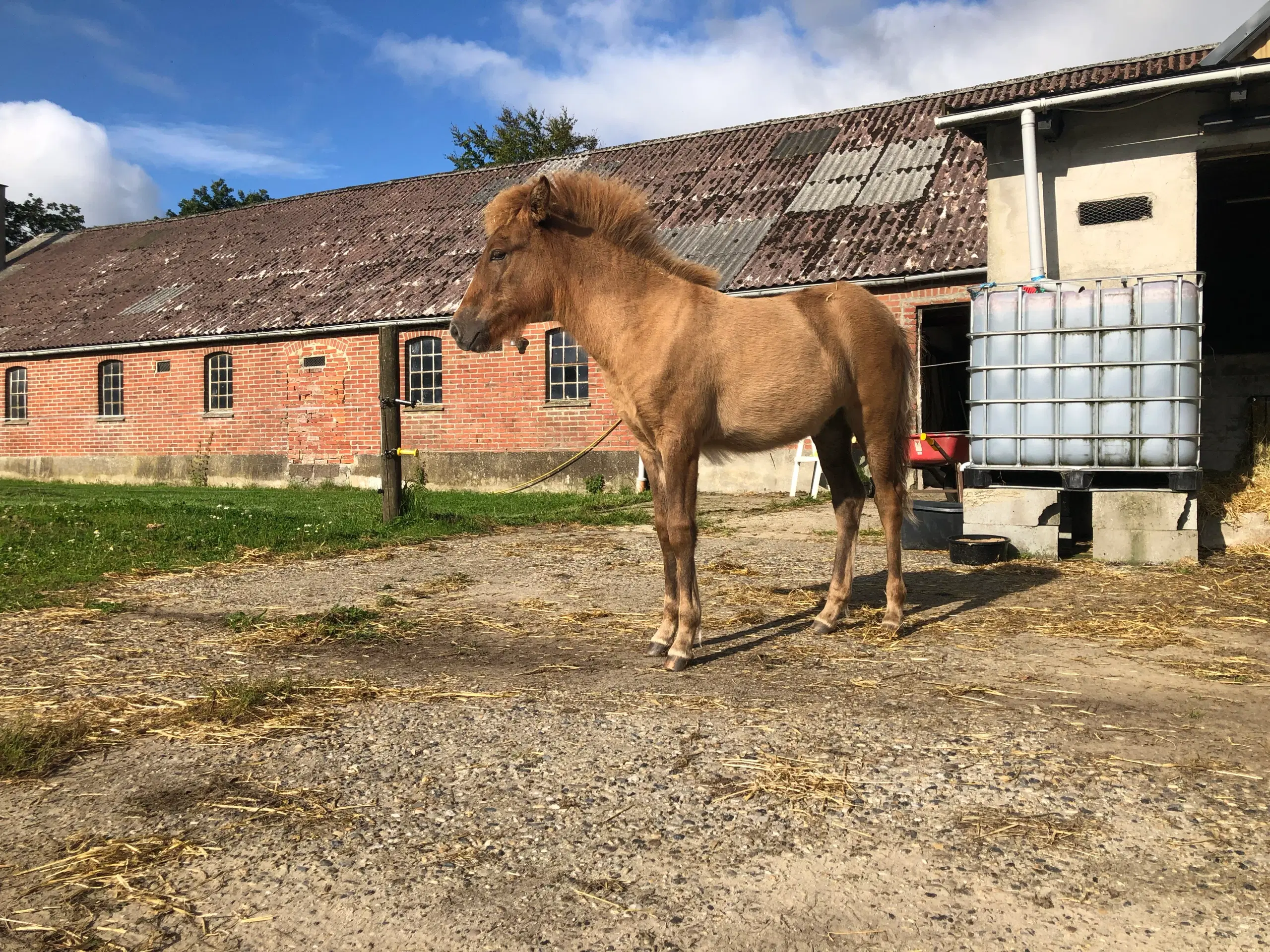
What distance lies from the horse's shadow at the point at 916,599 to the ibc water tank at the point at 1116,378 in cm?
113

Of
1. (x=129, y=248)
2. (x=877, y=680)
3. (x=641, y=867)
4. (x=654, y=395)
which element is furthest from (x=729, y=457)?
(x=129, y=248)

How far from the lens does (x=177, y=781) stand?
295 cm

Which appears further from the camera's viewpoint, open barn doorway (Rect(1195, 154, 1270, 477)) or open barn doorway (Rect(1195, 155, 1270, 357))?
open barn doorway (Rect(1195, 155, 1270, 357))

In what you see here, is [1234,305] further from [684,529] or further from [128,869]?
[128,869]

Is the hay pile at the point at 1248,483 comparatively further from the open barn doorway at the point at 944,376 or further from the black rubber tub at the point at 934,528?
the open barn doorway at the point at 944,376

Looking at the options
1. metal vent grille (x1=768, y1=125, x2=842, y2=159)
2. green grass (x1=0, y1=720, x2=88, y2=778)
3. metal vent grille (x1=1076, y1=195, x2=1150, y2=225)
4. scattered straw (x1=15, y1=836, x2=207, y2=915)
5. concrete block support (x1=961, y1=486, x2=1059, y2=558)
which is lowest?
scattered straw (x1=15, y1=836, x2=207, y2=915)

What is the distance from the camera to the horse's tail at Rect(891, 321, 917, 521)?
18.4ft

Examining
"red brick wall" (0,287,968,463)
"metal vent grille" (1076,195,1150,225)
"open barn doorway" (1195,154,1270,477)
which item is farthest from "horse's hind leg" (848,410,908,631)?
"red brick wall" (0,287,968,463)

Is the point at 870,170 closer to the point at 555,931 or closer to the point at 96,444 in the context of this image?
the point at 555,931

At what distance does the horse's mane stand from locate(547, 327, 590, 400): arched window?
11380 mm

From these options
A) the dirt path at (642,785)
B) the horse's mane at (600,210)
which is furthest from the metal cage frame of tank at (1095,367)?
the horse's mane at (600,210)

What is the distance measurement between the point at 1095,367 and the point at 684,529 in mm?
4708

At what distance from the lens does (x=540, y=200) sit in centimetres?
491

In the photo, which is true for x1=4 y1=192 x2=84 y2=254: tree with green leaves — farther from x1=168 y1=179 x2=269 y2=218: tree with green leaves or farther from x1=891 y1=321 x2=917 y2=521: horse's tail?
x1=891 y1=321 x2=917 y2=521: horse's tail
